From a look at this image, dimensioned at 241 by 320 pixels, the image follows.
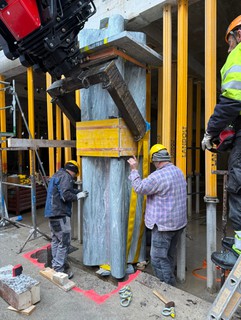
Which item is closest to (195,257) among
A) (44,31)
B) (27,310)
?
(27,310)

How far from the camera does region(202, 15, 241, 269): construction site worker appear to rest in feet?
5.58

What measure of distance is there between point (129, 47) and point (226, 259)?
2547 millimetres

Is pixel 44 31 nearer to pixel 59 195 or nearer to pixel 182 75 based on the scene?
pixel 182 75

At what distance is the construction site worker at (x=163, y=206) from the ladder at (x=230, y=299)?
1.24 m

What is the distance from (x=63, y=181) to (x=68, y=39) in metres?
1.81

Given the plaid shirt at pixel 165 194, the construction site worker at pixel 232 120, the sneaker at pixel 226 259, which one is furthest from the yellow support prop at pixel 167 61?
the sneaker at pixel 226 259

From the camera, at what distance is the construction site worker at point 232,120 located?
1.70m

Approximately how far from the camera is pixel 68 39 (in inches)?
102

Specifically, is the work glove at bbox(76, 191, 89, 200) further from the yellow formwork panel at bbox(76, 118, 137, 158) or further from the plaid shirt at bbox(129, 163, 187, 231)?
the plaid shirt at bbox(129, 163, 187, 231)

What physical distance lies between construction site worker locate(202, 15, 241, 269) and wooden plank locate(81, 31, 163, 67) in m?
1.19

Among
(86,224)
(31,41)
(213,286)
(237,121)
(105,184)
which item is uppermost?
(31,41)

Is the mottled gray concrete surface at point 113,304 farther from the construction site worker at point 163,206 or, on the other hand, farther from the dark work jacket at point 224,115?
the dark work jacket at point 224,115

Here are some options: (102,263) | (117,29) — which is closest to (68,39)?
(117,29)

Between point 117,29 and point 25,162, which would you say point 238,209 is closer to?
point 117,29
